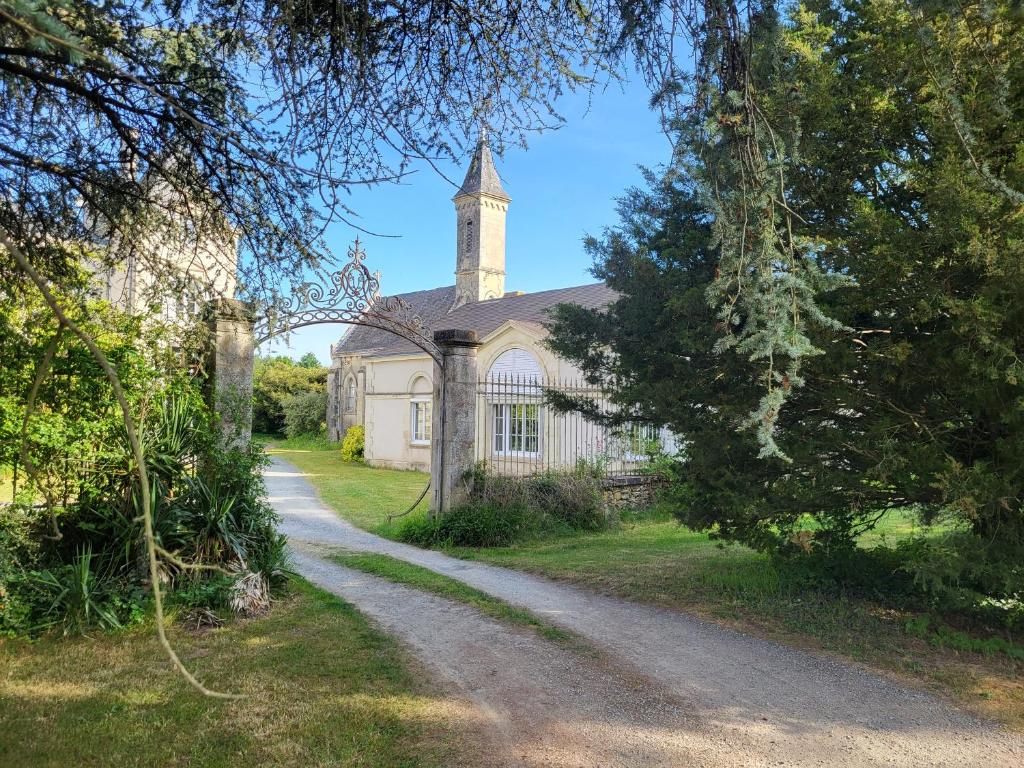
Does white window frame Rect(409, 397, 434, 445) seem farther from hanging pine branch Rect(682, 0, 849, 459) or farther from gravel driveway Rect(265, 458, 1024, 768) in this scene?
hanging pine branch Rect(682, 0, 849, 459)

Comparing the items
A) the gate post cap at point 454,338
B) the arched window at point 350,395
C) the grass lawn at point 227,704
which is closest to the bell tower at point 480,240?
the arched window at point 350,395

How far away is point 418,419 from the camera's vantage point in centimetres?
2534

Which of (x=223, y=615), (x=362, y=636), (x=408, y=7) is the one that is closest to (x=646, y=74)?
(x=408, y=7)

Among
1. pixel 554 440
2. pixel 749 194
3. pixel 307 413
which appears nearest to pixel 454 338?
pixel 749 194

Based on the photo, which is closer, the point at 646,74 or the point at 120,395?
the point at 120,395

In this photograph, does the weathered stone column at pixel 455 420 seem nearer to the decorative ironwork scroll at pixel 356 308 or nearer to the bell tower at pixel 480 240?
the decorative ironwork scroll at pixel 356 308

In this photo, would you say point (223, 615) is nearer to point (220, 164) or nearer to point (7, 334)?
point (7, 334)

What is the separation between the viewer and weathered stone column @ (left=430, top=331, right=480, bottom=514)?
35.0ft

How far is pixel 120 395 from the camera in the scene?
157cm

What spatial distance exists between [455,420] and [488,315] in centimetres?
1542

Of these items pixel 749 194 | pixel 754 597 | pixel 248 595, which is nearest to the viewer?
pixel 749 194

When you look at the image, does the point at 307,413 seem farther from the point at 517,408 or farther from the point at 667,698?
the point at 667,698

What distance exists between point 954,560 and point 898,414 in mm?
1184

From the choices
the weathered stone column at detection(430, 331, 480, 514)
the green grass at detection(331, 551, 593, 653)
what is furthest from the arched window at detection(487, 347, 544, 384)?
the green grass at detection(331, 551, 593, 653)
